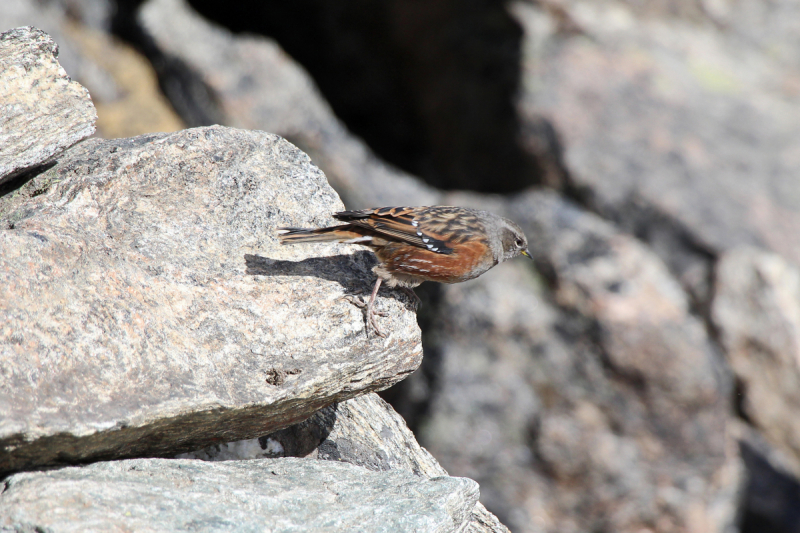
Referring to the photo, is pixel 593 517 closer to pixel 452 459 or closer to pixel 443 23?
pixel 452 459

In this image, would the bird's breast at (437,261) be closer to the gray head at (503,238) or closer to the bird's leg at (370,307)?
the gray head at (503,238)

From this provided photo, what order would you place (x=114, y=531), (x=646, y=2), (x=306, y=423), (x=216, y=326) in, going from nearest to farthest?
(x=114, y=531)
(x=216, y=326)
(x=306, y=423)
(x=646, y=2)

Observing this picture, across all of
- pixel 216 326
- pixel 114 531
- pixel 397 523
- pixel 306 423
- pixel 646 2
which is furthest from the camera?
pixel 646 2

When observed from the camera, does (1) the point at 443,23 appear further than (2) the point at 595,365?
Yes

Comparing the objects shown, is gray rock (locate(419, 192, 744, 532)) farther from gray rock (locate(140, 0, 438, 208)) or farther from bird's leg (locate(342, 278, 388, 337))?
bird's leg (locate(342, 278, 388, 337))

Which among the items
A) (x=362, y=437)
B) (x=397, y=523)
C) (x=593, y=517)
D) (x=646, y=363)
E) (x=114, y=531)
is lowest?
(x=593, y=517)

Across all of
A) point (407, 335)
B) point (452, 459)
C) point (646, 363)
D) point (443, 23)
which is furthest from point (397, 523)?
point (443, 23)

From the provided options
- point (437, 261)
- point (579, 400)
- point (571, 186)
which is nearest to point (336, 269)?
point (437, 261)

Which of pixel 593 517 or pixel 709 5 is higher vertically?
pixel 709 5
